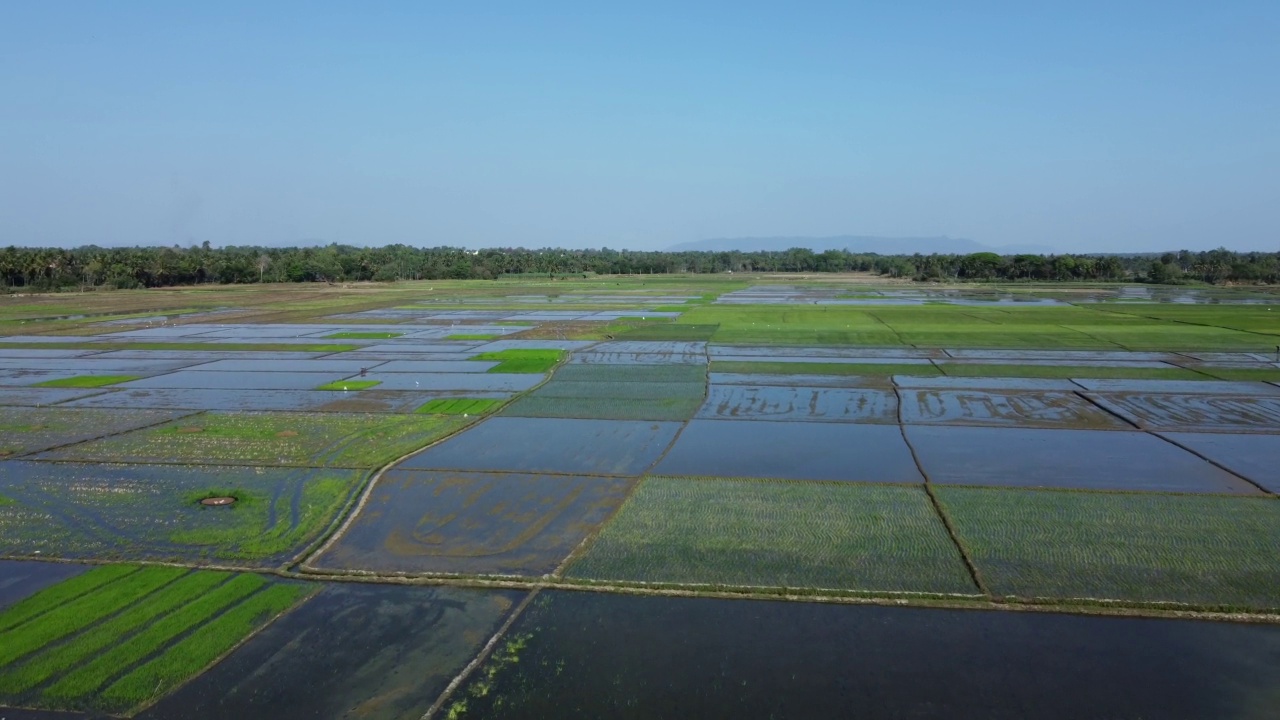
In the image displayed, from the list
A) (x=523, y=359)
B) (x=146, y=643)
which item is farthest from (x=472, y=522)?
(x=523, y=359)

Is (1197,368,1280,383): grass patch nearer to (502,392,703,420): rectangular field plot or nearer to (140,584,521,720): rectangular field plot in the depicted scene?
(502,392,703,420): rectangular field plot

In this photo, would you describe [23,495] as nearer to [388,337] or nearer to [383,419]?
[383,419]

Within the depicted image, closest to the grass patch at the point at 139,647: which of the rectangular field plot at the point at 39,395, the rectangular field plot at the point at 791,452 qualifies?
the rectangular field plot at the point at 791,452

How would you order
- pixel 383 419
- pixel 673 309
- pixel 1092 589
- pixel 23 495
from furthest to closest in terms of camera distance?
pixel 673 309 → pixel 383 419 → pixel 23 495 → pixel 1092 589

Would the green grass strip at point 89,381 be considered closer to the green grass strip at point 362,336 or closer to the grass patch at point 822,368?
the green grass strip at point 362,336

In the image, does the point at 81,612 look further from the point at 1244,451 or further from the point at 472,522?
the point at 1244,451

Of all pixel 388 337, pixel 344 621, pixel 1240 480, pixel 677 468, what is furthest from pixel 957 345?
pixel 344 621

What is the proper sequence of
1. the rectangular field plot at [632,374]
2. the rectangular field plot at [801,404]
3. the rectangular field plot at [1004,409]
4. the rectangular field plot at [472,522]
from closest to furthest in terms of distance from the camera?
the rectangular field plot at [472,522], the rectangular field plot at [1004,409], the rectangular field plot at [801,404], the rectangular field plot at [632,374]
